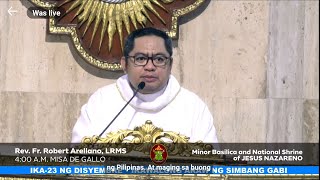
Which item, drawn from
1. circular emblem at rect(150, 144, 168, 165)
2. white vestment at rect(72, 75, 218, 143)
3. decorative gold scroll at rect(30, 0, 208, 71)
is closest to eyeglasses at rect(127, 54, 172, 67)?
white vestment at rect(72, 75, 218, 143)

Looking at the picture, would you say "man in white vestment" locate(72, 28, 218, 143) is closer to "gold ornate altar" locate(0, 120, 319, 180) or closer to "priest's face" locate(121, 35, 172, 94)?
"priest's face" locate(121, 35, 172, 94)

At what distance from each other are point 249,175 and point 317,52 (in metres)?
1.82

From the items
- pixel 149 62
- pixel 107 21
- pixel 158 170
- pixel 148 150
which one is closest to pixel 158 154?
pixel 148 150

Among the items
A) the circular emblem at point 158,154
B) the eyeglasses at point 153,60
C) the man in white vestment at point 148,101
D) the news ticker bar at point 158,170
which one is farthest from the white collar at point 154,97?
the news ticker bar at point 158,170

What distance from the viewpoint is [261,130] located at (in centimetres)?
712

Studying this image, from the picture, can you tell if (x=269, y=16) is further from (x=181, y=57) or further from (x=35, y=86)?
(x=35, y=86)

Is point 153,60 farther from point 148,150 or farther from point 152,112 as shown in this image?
point 148,150

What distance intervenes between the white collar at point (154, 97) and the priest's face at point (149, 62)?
0.32 ft

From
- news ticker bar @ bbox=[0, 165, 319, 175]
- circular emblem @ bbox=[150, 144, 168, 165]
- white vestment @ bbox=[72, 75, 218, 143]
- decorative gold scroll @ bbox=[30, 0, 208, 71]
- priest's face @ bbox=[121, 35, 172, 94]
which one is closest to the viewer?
news ticker bar @ bbox=[0, 165, 319, 175]

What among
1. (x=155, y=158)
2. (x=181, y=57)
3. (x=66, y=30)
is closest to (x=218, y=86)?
(x=181, y=57)

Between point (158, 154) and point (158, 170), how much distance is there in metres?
0.24

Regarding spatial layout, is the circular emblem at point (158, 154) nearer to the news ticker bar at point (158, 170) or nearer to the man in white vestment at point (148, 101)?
the news ticker bar at point (158, 170)

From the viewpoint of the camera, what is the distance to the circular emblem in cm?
557

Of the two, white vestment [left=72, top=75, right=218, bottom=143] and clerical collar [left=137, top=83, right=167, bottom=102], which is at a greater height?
clerical collar [left=137, top=83, right=167, bottom=102]
